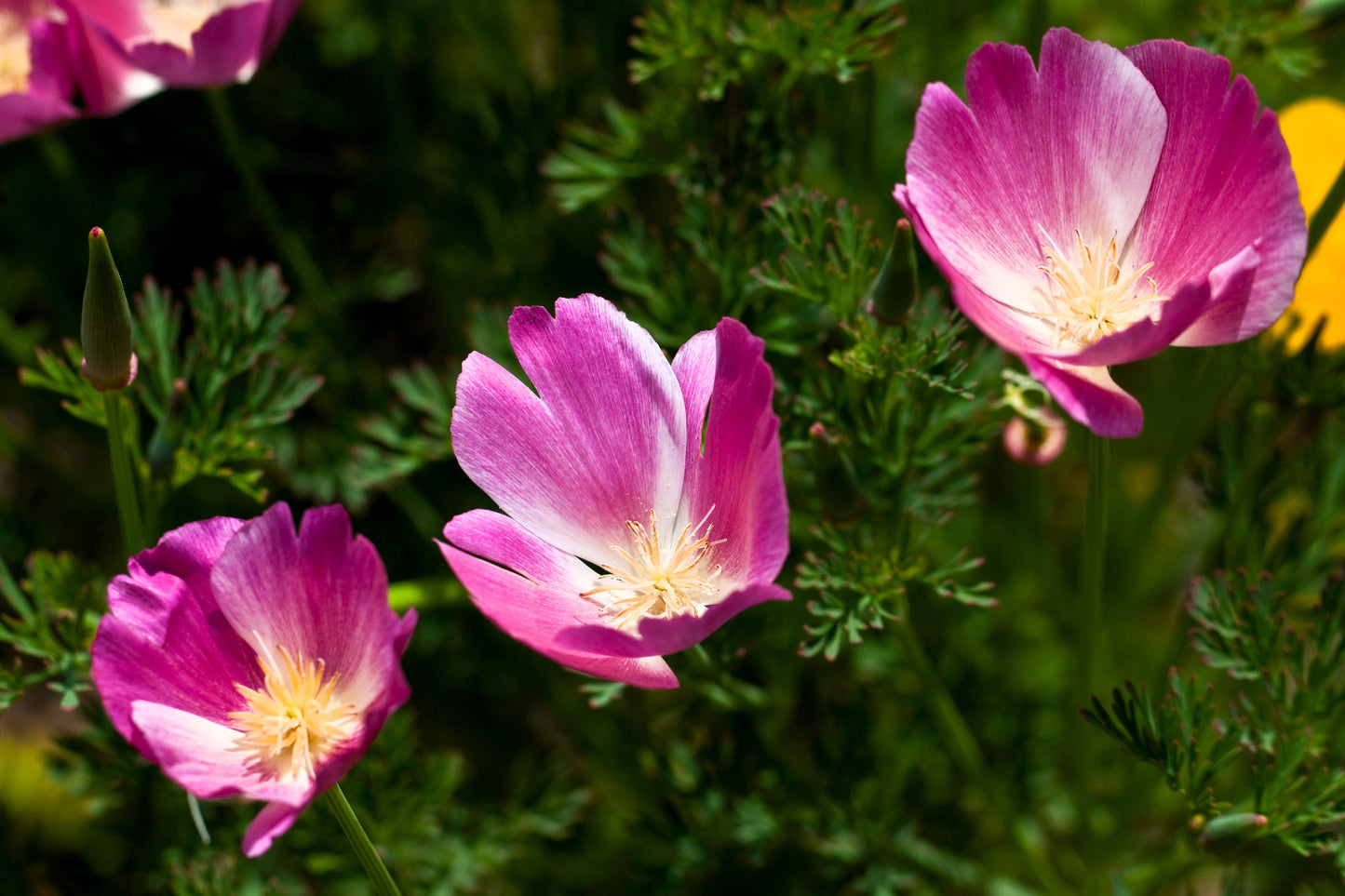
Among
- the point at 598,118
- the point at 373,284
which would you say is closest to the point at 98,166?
the point at 373,284

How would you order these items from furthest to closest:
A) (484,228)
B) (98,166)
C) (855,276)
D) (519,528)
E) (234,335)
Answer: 1. (98,166)
2. (484,228)
3. (234,335)
4. (855,276)
5. (519,528)

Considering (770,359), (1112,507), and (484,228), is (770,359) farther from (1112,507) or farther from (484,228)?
(1112,507)

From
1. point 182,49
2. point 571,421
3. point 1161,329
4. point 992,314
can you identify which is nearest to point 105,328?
point 571,421

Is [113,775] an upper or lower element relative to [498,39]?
lower

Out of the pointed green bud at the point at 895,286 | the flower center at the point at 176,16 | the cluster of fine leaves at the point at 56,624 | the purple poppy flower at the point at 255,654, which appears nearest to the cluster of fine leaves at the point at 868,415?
the pointed green bud at the point at 895,286

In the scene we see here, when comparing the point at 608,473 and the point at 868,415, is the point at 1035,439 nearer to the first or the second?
the point at 868,415

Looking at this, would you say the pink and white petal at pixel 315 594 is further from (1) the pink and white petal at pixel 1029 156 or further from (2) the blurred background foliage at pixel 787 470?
(1) the pink and white petal at pixel 1029 156
